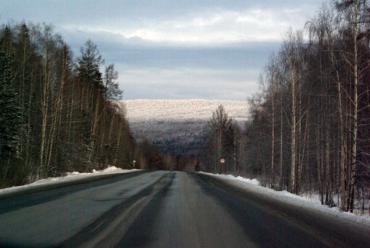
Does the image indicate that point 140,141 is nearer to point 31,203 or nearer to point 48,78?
point 48,78

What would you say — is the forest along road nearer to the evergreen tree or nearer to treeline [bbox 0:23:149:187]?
treeline [bbox 0:23:149:187]

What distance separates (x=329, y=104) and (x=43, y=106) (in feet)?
73.4

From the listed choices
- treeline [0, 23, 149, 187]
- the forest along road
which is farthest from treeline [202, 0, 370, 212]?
treeline [0, 23, 149, 187]

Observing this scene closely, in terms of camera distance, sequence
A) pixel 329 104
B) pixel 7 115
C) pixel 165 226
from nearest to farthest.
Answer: pixel 165 226 → pixel 329 104 → pixel 7 115

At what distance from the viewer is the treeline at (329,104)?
2073cm

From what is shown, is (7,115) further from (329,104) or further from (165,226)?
(165,226)

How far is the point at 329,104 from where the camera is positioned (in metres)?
33.2

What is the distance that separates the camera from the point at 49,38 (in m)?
44.8

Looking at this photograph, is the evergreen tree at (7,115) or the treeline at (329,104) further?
the evergreen tree at (7,115)

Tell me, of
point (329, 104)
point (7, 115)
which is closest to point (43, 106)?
point (7, 115)

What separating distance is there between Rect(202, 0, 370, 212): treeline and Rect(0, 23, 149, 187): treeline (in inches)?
656

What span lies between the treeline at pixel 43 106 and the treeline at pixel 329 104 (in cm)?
1667

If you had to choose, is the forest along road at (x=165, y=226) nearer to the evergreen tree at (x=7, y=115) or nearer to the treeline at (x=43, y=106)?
the treeline at (x=43, y=106)

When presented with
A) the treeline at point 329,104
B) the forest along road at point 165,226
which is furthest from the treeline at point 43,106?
the treeline at point 329,104
